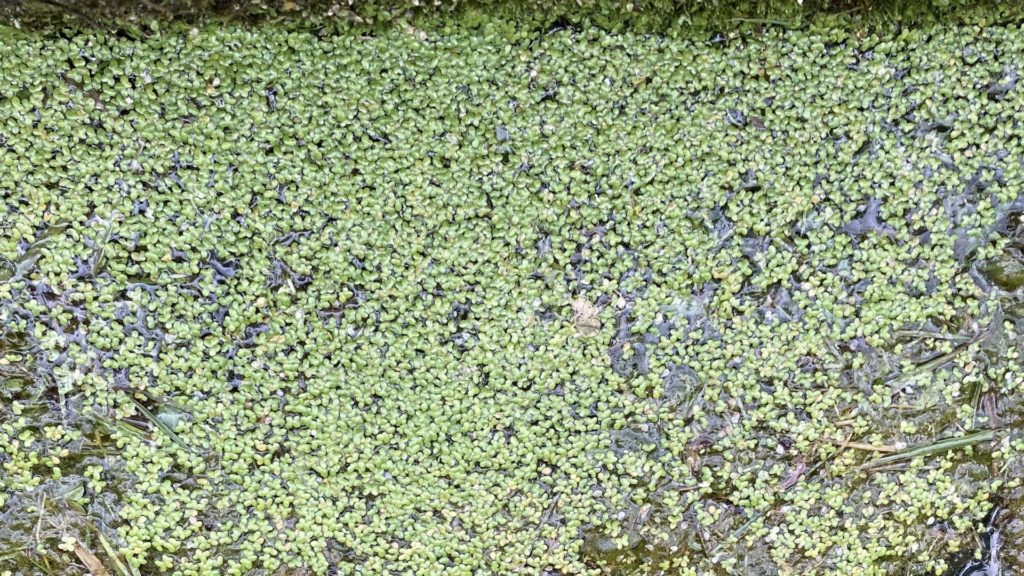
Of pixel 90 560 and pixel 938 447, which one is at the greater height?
pixel 938 447

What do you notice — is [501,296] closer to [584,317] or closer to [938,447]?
[584,317]

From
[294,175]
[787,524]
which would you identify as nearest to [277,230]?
[294,175]

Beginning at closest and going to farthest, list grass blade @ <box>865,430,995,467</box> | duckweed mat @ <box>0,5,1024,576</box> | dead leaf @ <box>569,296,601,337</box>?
1. duckweed mat @ <box>0,5,1024,576</box>
2. dead leaf @ <box>569,296,601,337</box>
3. grass blade @ <box>865,430,995,467</box>

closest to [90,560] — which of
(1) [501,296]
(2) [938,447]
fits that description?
(1) [501,296]

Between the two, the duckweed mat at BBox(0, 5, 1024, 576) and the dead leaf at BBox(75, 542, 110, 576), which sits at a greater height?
the duckweed mat at BBox(0, 5, 1024, 576)

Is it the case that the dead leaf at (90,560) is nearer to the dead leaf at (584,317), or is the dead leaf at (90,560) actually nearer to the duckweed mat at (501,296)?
the duckweed mat at (501,296)

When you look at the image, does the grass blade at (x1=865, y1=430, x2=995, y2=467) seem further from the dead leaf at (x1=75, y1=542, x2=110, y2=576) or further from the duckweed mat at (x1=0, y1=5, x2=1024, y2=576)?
the dead leaf at (x1=75, y1=542, x2=110, y2=576)

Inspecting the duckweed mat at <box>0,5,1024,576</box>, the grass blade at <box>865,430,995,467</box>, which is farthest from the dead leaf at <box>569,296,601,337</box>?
the grass blade at <box>865,430,995,467</box>

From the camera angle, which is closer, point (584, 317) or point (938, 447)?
point (584, 317)
